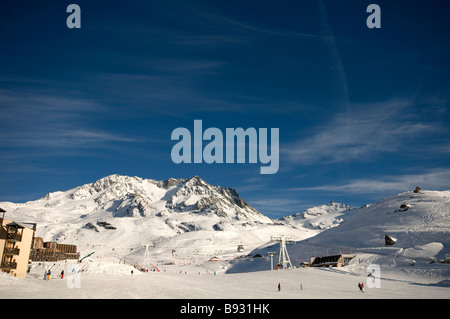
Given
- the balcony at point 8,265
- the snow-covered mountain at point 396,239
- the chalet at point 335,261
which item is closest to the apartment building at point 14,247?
the balcony at point 8,265

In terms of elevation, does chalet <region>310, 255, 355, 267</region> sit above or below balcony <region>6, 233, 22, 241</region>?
below

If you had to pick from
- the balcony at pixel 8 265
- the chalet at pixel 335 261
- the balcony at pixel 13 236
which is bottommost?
the balcony at pixel 8 265

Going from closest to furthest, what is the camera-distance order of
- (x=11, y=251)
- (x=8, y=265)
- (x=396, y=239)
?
(x=8, y=265)
(x=11, y=251)
(x=396, y=239)

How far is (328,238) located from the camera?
107062mm

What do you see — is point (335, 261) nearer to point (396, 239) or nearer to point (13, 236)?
point (396, 239)

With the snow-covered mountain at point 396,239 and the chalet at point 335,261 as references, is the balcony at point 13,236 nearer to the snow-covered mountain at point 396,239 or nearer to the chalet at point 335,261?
the snow-covered mountain at point 396,239

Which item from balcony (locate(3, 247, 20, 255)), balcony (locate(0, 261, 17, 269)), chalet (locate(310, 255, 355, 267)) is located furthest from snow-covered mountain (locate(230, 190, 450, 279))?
balcony (locate(3, 247, 20, 255))

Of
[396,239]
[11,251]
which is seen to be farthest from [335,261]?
[11,251]

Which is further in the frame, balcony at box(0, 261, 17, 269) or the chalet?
the chalet

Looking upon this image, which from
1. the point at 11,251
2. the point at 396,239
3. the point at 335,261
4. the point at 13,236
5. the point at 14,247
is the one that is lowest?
the point at 335,261

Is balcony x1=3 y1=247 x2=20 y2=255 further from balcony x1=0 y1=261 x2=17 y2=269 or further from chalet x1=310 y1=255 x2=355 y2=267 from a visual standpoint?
chalet x1=310 y1=255 x2=355 y2=267

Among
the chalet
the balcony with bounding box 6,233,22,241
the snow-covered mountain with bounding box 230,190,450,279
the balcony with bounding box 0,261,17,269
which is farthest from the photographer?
the chalet
